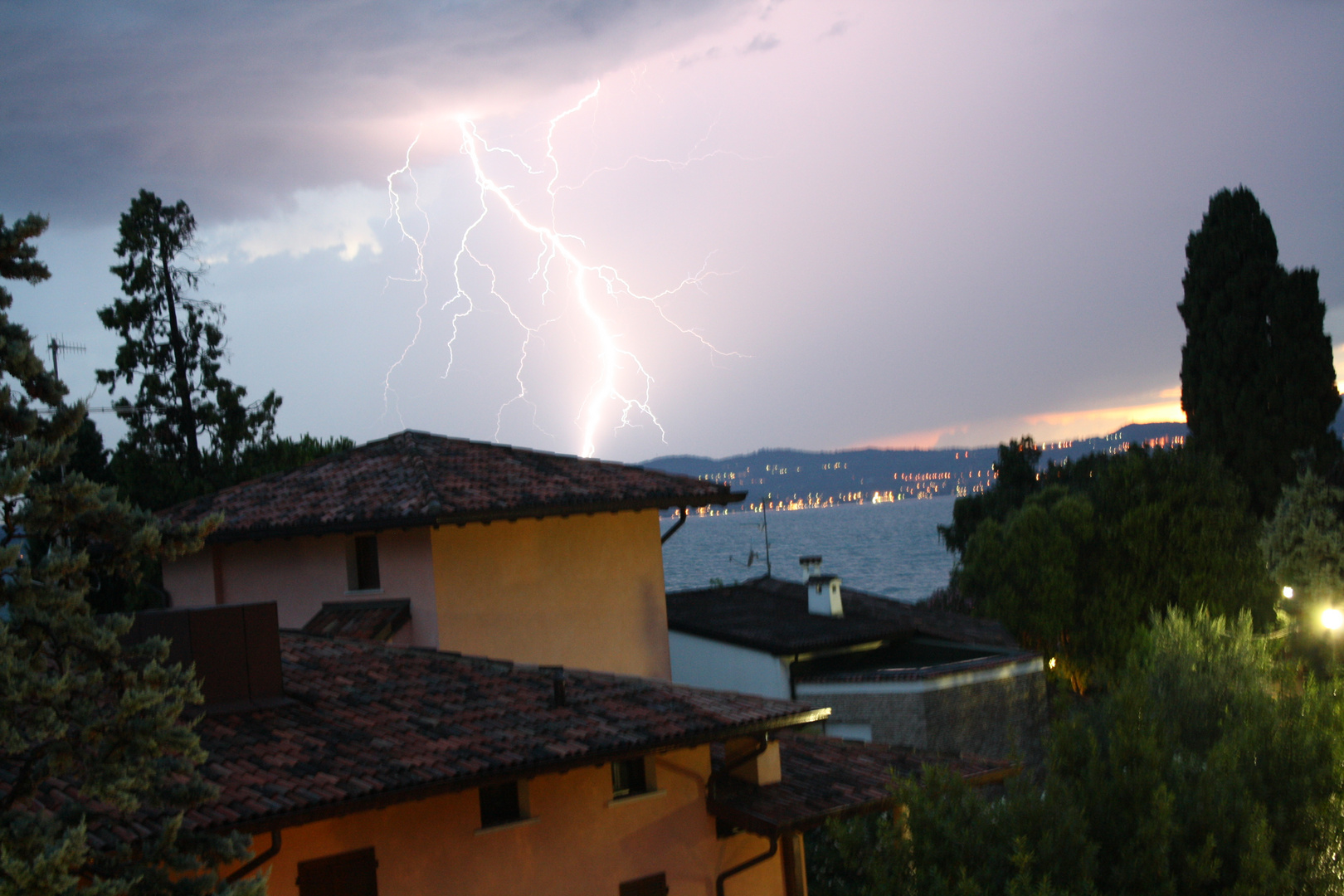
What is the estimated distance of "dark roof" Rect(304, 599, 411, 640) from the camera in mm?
14148

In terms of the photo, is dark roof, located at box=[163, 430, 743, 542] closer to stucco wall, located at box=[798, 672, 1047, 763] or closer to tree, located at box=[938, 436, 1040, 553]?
stucco wall, located at box=[798, 672, 1047, 763]

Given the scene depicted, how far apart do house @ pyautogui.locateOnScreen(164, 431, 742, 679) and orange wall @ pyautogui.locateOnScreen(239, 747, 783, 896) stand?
15.5 feet

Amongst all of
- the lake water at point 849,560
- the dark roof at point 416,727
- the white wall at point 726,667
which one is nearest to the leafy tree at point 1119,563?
the white wall at point 726,667

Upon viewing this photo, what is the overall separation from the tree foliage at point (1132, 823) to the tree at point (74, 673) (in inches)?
211

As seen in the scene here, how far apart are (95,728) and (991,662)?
19.4 m

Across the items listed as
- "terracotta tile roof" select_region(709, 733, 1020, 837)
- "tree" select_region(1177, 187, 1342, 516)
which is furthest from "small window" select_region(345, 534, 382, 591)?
"tree" select_region(1177, 187, 1342, 516)

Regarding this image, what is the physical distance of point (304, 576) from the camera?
1595 centimetres

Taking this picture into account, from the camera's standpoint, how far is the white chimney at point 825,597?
84.3ft

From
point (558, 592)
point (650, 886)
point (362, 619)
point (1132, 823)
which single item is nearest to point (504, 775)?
point (650, 886)

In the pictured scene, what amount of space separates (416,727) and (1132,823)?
246 inches

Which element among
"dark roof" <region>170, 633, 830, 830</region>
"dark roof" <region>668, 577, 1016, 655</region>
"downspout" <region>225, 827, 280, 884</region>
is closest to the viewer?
"downspout" <region>225, 827, 280, 884</region>

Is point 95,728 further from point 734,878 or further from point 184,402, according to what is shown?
point 184,402

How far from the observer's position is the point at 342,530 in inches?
580

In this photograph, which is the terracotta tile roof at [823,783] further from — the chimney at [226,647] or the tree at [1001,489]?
the tree at [1001,489]
